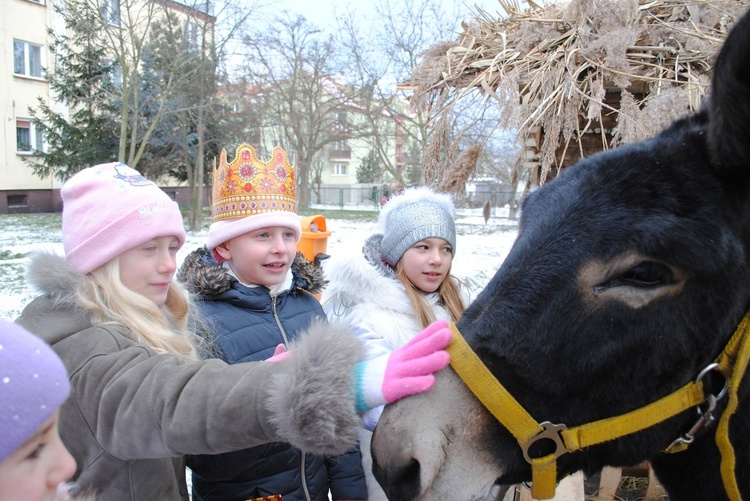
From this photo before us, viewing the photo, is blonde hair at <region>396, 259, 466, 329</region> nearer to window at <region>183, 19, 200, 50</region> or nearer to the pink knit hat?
the pink knit hat

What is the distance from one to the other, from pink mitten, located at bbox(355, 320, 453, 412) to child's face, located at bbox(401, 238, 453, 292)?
1.35 m

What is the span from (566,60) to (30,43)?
28.3 metres

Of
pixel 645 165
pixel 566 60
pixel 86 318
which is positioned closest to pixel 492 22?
pixel 566 60

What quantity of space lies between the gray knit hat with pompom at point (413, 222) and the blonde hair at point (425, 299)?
9 cm

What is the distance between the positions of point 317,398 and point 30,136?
95.8 ft

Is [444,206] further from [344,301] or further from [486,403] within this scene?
[486,403]

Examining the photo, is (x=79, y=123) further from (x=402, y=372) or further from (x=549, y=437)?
(x=549, y=437)

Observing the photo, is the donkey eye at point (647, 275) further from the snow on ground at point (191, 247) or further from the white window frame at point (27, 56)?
the white window frame at point (27, 56)

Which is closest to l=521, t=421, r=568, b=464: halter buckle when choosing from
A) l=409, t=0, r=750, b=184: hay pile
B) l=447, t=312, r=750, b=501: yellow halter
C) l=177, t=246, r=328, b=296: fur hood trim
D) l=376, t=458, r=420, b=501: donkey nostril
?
l=447, t=312, r=750, b=501: yellow halter

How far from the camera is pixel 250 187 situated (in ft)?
7.58

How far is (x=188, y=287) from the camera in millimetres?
2131

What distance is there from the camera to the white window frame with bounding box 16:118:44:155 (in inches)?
950

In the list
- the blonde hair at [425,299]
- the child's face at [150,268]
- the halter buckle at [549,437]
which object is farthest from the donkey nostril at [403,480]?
the blonde hair at [425,299]

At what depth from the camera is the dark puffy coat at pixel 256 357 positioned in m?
1.90
